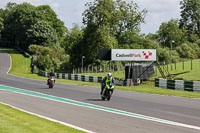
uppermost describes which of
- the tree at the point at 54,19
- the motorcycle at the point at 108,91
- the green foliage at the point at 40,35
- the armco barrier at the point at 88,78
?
the tree at the point at 54,19

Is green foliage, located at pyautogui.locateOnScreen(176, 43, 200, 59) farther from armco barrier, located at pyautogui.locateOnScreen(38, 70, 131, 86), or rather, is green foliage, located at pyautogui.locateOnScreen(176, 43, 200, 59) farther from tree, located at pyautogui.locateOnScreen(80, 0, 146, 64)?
armco barrier, located at pyautogui.locateOnScreen(38, 70, 131, 86)

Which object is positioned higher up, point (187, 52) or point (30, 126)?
point (187, 52)

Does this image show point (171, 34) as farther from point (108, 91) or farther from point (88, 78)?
point (108, 91)

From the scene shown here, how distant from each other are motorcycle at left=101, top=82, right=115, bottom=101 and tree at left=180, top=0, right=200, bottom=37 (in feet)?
299

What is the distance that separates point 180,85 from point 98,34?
141ft

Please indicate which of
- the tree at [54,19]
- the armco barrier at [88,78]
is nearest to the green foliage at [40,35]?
the tree at [54,19]

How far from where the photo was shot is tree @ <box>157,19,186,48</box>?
4281 inches

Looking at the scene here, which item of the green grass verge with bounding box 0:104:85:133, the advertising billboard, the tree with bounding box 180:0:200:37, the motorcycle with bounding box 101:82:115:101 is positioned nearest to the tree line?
the tree with bounding box 180:0:200:37

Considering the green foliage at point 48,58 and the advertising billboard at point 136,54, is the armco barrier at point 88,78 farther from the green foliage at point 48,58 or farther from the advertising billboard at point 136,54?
the green foliage at point 48,58

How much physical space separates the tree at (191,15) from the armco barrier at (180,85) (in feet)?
252

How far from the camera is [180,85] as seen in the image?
101 ft

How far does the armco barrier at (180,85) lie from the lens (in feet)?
95.6

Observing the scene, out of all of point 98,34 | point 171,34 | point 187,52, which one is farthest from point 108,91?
point 171,34

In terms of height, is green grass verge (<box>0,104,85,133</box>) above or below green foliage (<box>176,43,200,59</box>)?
below
